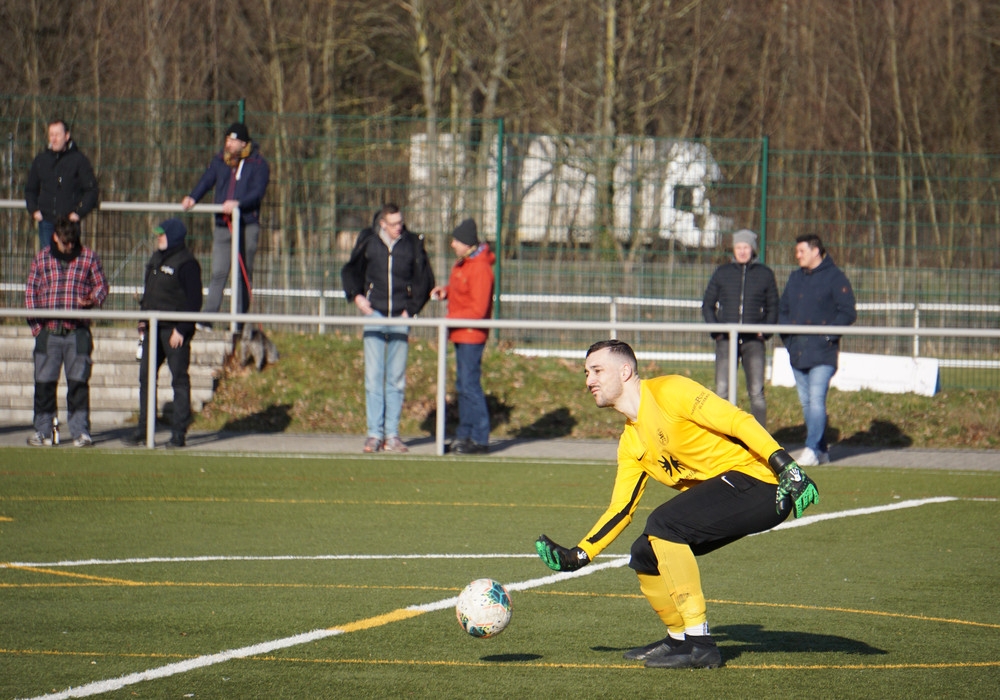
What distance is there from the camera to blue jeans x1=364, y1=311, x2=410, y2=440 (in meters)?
12.9

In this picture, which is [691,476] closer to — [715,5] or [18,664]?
[18,664]

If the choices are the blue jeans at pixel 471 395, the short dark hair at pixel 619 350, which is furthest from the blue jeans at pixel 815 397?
the short dark hair at pixel 619 350

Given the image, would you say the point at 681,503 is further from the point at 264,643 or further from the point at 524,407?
the point at 524,407

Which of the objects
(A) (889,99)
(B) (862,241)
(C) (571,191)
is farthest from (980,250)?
(A) (889,99)

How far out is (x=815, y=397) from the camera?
1234cm

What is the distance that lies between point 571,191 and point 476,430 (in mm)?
4820

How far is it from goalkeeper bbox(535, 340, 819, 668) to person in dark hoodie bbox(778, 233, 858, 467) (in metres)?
6.67

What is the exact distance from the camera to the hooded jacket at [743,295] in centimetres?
1272

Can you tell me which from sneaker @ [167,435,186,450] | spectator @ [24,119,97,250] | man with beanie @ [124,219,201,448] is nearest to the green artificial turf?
sneaker @ [167,435,186,450]

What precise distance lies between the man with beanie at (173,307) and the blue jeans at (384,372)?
179 centimetres

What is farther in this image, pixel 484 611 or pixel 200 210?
pixel 200 210

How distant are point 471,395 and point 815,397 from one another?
3.32m

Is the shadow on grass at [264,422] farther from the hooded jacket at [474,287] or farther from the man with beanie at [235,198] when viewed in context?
the hooded jacket at [474,287]

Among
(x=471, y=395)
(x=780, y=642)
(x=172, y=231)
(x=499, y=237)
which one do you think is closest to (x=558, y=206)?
(x=499, y=237)
